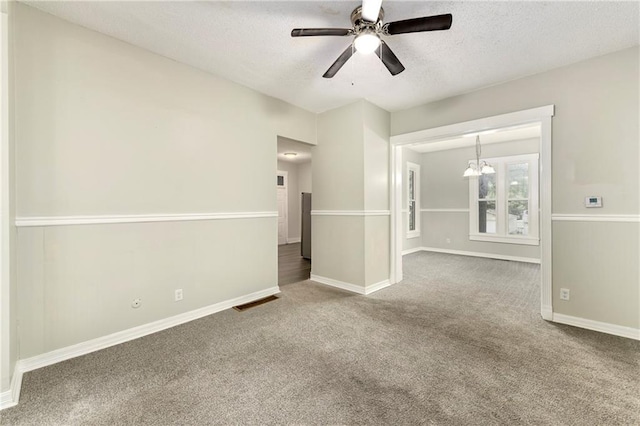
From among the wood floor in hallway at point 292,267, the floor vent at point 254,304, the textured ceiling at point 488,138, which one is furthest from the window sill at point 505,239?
the floor vent at point 254,304

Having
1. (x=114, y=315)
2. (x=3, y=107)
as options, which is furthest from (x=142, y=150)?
(x=114, y=315)

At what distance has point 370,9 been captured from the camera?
164 centimetres

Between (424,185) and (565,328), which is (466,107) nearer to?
(565,328)

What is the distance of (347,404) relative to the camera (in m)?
1.61

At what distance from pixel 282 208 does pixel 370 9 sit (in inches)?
269

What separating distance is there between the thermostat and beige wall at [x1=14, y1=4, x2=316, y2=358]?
362cm

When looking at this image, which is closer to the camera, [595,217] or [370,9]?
[370,9]

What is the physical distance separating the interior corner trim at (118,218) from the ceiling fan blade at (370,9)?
2.37 metres

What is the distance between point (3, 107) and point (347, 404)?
108 inches

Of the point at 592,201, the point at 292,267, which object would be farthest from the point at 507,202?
the point at 292,267

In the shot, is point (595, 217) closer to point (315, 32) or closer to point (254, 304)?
point (315, 32)

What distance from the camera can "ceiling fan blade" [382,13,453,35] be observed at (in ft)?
A: 5.48

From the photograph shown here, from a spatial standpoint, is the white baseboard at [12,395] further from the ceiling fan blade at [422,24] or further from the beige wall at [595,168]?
the beige wall at [595,168]

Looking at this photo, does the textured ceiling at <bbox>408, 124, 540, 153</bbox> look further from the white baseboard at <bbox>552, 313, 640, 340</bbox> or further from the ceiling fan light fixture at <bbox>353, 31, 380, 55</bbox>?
Result: the ceiling fan light fixture at <bbox>353, 31, 380, 55</bbox>
